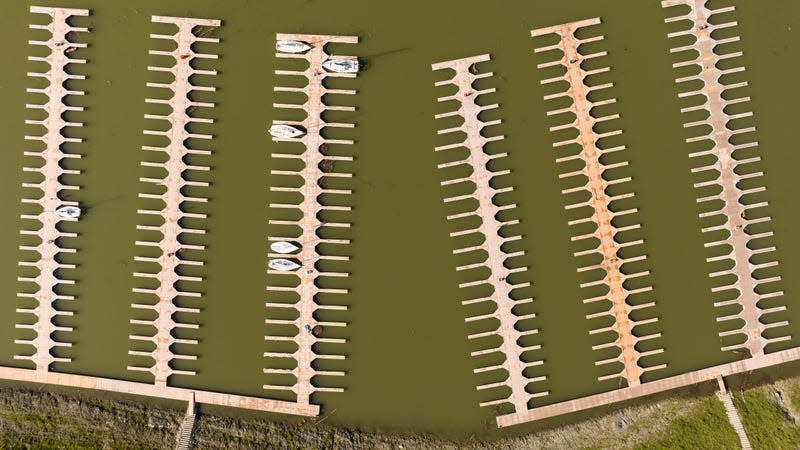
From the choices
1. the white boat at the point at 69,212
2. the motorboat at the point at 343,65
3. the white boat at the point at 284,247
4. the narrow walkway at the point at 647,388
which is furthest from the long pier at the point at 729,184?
the white boat at the point at 69,212

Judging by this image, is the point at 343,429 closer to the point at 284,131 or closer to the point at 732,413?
the point at 284,131

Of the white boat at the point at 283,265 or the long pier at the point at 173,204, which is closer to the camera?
the white boat at the point at 283,265

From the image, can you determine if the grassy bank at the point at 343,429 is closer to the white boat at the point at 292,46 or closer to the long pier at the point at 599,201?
the long pier at the point at 599,201

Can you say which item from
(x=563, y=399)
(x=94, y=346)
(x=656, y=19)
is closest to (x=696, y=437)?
(x=563, y=399)

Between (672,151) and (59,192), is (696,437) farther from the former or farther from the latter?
(59,192)

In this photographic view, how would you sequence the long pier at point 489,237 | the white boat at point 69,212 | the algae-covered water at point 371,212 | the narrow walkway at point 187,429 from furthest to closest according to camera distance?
the algae-covered water at point 371,212, the long pier at point 489,237, the white boat at point 69,212, the narrow walkway at point 187,429

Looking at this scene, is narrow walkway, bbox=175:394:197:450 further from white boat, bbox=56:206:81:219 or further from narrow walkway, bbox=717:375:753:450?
narrow walkway, bbox=717:375:753:450

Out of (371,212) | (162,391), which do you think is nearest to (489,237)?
(371,212)

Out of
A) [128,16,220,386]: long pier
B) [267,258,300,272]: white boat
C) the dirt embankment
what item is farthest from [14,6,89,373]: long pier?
[267,258,300,272]: white boat
